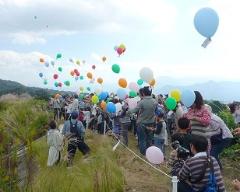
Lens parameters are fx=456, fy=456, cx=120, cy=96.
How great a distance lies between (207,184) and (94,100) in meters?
12.4

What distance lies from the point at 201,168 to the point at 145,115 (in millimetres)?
5089

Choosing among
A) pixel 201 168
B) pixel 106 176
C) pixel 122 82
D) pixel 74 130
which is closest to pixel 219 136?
pixel 106 176

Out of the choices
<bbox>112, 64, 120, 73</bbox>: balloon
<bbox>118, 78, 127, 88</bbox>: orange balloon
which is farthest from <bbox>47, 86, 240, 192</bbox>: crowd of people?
<bbox>112, 64, 120, 73</bbox>: balloon

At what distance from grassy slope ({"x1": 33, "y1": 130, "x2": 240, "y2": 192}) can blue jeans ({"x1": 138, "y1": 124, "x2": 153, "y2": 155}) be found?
1.22 feet

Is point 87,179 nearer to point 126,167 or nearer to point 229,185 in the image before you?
point 126,167

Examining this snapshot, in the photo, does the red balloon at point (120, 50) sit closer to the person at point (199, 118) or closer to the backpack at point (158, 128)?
the backpack at point (158, 128)

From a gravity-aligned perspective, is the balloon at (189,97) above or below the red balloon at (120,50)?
below

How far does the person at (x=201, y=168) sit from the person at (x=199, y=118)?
185cm

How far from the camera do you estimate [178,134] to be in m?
7.09

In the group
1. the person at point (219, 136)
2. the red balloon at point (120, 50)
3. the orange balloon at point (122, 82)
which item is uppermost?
the red balloon at point (120, 50)

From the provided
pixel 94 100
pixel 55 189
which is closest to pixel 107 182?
pixel 55 189

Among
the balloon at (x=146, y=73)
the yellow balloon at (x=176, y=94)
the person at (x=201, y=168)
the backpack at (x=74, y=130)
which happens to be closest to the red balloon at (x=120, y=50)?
the balloon at (x=146, y=73)

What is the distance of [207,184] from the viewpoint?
543cm

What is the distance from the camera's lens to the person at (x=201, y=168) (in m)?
5.39
